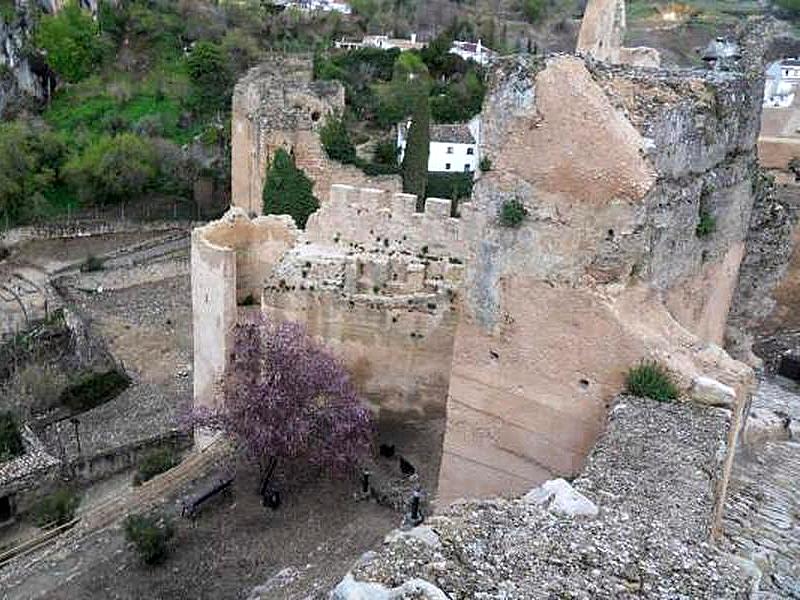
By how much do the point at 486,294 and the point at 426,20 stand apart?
43871 mm

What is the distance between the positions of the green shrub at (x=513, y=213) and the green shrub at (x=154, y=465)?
7156mm

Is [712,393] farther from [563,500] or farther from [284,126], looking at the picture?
Result: [284,126]

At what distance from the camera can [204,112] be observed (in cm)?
3366

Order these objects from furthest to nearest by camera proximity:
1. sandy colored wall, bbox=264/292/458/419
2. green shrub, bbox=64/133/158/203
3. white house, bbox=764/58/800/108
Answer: green shrub, bbox=64/133/158/203 → white house, bbox=764/58/800/108 → sandy colored wall, bbox=264/292/458/419

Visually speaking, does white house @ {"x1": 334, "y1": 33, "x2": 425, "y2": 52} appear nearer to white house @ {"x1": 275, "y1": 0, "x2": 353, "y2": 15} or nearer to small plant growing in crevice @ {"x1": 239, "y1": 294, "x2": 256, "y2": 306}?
white house @ {"x1": 275, "y1": 0, "x2": 353, "y2": 15}

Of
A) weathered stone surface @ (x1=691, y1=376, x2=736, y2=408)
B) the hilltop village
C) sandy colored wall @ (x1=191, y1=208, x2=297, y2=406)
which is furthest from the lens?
sandy colored wall @ (x1=191, y1=208, x2=297, y2=406)

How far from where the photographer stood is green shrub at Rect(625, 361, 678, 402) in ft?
20.7

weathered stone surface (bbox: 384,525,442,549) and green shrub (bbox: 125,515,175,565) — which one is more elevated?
weathered stone surface (bbox: 384,525,442,549)

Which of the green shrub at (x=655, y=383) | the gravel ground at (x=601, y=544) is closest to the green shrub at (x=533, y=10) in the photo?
the green shrub at (x=655, y=383)

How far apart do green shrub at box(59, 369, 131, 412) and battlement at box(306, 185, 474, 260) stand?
6.39 meters

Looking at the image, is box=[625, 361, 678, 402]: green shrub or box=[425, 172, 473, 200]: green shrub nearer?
box=[625, 361, 678, 402]: green shrub

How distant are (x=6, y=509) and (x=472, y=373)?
8043mm

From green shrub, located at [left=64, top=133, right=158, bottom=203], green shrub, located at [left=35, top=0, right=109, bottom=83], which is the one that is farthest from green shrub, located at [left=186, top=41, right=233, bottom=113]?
green shrub, located at [left=64, top=133, right=158, bottom=203]

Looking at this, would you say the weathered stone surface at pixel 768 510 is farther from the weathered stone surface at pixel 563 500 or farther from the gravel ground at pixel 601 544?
the weathered stone surface at pixel 563 500
